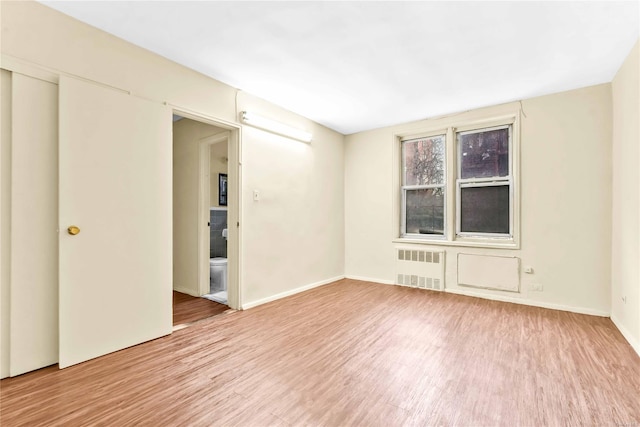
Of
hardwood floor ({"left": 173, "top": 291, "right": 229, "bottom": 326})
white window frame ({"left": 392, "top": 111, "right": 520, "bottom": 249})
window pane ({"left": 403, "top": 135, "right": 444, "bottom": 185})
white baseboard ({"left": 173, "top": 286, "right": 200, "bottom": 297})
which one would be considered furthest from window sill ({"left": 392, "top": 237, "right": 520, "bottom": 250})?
white baseboard ({"left": 173, "top": 286, "right": 200, "bottom": 297})

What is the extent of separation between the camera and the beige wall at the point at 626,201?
2.44 m

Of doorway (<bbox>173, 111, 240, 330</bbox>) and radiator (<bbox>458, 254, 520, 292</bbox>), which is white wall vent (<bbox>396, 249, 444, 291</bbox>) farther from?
doorway (<bbox>173, 111, 240, 330</bbox>)

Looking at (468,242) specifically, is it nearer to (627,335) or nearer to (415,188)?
(415,188)

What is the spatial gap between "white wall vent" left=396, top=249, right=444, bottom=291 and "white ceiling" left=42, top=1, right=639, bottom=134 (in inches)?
87.7

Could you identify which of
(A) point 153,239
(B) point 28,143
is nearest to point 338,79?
(A) point 153,239

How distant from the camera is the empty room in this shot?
1.86 m

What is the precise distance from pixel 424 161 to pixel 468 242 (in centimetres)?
142

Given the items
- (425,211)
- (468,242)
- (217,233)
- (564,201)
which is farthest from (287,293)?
(564,201)

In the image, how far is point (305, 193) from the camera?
4.34 m

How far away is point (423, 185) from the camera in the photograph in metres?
4.57

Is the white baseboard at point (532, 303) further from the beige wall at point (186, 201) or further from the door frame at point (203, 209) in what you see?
the beige wall at point (186, 201)

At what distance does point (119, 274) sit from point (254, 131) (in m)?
2.09

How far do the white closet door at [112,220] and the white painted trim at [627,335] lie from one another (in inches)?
157

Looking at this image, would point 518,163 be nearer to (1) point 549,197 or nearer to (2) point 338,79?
(1) point 549,197
